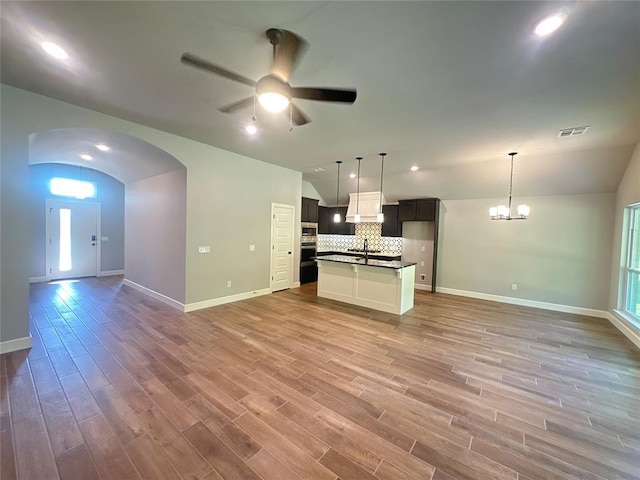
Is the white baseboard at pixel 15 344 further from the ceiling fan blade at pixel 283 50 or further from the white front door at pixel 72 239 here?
the white front door at pixel 72 239

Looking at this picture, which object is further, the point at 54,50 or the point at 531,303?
the point at 531,303

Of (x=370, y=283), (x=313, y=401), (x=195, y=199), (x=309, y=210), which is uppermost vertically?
(x=309, y=210)

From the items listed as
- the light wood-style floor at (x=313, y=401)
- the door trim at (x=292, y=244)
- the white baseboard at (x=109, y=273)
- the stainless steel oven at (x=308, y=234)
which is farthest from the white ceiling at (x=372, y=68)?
the white baseboard at (x=109, y=273)

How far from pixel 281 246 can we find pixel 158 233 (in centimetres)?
270

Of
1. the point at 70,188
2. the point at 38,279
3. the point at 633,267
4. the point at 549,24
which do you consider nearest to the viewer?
the point at 549,24

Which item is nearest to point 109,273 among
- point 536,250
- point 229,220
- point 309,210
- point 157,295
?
point 157,295

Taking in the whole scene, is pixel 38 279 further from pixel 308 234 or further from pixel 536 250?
pixel 536 250

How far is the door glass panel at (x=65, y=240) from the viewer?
6.98 metres

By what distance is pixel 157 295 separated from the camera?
5352mm

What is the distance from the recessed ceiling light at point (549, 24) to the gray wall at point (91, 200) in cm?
992

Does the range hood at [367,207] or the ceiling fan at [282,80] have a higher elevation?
the ceiling fan at [282,80]

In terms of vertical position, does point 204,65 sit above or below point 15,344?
above

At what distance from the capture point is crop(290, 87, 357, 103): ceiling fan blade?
6.70ft

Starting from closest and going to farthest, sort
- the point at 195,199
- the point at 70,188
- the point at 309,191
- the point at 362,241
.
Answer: the point at 195,199 → the point at 70,188 → the point at 309,191 → the point at 362,241
